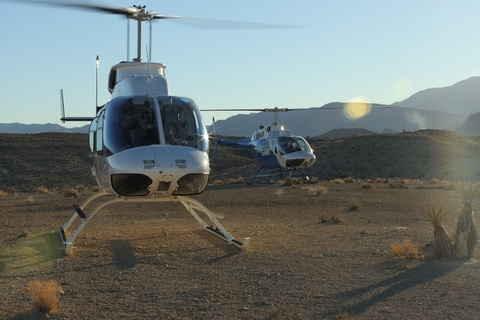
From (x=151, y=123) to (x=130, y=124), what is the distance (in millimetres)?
431

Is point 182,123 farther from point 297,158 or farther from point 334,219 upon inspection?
point 297,158

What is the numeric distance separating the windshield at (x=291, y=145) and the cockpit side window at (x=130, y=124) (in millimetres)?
21439

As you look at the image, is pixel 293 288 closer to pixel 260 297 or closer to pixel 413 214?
pixel 260 297

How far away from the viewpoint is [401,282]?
8422mm

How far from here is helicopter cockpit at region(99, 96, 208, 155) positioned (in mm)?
10578

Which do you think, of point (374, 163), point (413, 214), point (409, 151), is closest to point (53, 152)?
point (374, 163)

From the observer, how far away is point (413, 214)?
18.8 m

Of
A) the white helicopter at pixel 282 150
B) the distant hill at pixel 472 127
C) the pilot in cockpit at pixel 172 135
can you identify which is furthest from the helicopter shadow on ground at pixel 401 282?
the distant hill at pixel 472 127

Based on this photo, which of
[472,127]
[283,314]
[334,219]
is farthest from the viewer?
[472,127]

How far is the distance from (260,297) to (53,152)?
192 ft

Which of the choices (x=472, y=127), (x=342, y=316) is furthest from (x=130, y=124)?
(x=472, y=127)

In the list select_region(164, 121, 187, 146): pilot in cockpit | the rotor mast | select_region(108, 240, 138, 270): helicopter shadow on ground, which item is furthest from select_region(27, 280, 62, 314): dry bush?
the rotor mast

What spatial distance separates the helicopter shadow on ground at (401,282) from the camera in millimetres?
7365

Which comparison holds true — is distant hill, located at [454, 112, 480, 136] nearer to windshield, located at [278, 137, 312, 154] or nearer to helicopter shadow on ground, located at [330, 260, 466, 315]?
windshield, located at [278, 137, 312, 154]
